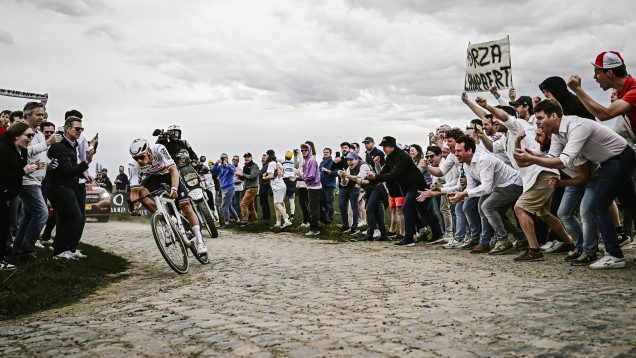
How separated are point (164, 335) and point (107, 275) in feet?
16.3

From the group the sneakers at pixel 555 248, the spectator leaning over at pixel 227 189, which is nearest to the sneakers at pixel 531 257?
the sneakers at pixel 555 248

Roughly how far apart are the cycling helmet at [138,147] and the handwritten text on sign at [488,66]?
6.75m

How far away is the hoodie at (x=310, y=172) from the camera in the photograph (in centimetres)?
1695

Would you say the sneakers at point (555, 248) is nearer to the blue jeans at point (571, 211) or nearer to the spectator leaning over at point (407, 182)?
the blue jeans at point (571, 211)

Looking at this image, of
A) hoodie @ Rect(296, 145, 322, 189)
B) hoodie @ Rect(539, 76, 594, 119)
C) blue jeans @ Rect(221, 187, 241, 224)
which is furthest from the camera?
blue jeans @ Rect(221, 187, 241, 224)

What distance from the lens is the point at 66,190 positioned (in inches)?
423

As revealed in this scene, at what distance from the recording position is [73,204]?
10.8 m

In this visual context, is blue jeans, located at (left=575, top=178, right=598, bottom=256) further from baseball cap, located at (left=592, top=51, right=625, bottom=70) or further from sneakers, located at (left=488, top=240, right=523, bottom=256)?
sneakers, located at (left=488, top=240, right=523, bottom=256)

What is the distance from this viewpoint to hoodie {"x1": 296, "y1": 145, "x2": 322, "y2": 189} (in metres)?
17.0

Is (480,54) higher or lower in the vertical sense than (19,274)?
higher

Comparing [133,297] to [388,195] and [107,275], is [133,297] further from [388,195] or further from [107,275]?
[388,195]

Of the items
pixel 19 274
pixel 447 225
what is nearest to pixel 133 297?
pixel 19 274

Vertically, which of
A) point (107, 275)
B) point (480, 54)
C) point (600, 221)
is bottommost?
point (107, 275)

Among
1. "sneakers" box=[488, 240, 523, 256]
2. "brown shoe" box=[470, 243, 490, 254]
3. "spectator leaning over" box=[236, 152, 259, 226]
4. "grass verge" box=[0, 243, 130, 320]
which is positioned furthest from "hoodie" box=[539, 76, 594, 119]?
"spectator leaning over" box=[236, 152, 259, 226]
